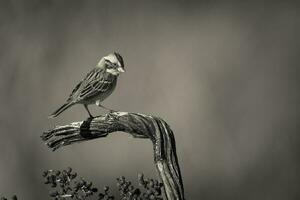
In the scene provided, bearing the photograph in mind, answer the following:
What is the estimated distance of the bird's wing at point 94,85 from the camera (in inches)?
40.1

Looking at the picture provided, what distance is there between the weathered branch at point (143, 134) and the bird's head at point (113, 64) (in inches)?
2.6

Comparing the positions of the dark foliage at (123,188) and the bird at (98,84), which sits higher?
the bird at (98,84)

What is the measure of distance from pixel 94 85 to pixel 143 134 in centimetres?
13

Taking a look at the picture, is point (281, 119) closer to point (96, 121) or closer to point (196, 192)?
point (196, 192)

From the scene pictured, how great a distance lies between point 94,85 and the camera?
40.2 inches

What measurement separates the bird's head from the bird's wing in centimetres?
1

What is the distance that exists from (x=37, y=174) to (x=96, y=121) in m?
0.86

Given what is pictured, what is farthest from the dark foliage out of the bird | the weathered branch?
the bird

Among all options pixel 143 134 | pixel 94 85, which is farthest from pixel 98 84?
pixel 143 134

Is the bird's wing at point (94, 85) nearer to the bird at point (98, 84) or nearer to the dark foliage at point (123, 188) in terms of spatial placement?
the bird at point (98, 84)

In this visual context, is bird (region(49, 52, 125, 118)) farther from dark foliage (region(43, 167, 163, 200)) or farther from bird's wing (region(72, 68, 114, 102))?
dark foliage (region(43, 167, 163, 200))

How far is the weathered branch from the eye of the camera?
888mm

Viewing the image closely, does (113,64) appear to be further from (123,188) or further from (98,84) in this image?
(123,188)

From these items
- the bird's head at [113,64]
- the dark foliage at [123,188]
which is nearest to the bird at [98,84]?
the bird's head at [113,64]
